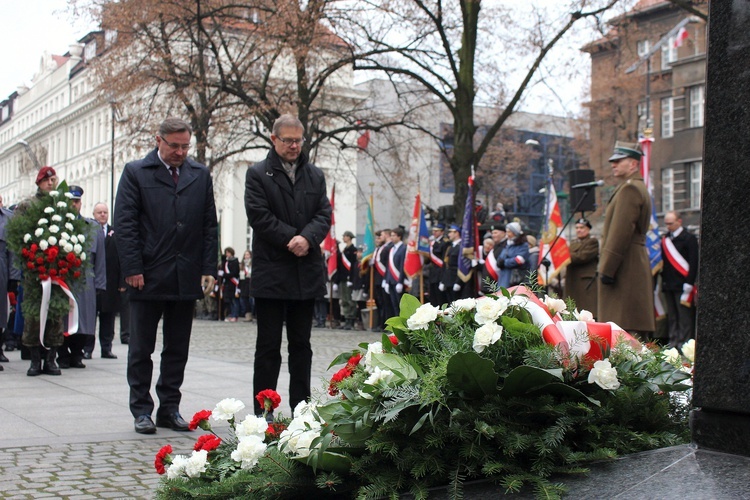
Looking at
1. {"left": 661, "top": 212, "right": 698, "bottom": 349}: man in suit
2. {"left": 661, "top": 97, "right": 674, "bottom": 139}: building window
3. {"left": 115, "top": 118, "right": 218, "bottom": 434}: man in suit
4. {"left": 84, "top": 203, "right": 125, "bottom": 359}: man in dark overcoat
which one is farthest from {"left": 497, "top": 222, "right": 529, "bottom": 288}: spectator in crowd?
{"left": 661, "top": 97, "right": 674, "bottom": 139}: building window

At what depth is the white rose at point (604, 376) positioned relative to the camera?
3.33 m

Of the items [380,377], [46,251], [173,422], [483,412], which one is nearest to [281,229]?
[173,422]

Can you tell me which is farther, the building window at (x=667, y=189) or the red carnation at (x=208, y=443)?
the building window at (x=667, y=189)

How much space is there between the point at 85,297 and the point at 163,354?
5.00 metres

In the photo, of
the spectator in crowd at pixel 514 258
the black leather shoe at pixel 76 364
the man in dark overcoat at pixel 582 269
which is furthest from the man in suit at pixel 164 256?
the spectator in crowd at pixel 514 258

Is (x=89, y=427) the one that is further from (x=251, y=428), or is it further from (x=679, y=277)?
(x=679, y=277)

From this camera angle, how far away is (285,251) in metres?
6.39

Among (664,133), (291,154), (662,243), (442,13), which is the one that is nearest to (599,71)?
(664,133)

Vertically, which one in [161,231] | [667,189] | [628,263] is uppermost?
[667,189]

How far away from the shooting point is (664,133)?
53.0 meters

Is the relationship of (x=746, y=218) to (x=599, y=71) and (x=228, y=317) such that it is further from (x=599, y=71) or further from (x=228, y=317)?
(x=599, y=71)

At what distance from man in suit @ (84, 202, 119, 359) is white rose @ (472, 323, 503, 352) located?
981 centimetres

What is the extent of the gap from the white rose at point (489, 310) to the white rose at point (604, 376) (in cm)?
40

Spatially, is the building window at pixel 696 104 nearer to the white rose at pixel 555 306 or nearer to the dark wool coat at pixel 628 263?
the dark wool coat at pixel 628 263
